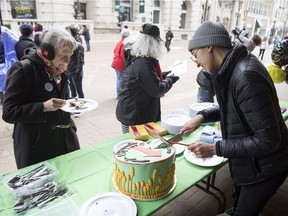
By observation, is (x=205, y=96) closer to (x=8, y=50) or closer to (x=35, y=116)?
(x=35, y=116)

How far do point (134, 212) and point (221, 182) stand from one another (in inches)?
80.2

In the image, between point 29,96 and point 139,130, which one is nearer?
point 29,96

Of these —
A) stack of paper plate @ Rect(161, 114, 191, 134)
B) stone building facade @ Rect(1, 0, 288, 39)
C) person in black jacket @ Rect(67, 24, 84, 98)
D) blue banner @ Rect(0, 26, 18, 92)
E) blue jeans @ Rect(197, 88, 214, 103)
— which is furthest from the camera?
stone building facade @ Rect(1, 0, 288, 39)

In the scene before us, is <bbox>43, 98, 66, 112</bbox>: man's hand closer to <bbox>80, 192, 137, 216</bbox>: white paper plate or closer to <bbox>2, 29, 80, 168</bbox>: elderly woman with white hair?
<bbox>2, 29, 80, 168</bbox>: elderly woman with white hair

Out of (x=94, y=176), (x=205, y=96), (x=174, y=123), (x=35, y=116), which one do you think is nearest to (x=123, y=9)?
(x=205, y=96)

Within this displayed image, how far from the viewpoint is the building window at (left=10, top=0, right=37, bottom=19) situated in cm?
1839

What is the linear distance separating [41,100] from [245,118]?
1.35 meters

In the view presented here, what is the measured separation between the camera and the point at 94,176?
157 cm

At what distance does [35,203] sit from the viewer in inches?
49.7

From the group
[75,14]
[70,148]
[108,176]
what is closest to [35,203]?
[108,176]

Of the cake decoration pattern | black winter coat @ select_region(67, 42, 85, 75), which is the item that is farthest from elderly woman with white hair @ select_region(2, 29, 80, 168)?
black winter coat @ select_region(67, 42, 85, 75)

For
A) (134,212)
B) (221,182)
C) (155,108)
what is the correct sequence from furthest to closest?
(221,182)
(155,108)
(134,212)

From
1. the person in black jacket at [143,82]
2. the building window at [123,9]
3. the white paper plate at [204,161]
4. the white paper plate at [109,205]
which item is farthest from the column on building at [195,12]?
the white paper plate at [109,205]

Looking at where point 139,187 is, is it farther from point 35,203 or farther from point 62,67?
point 62,67
